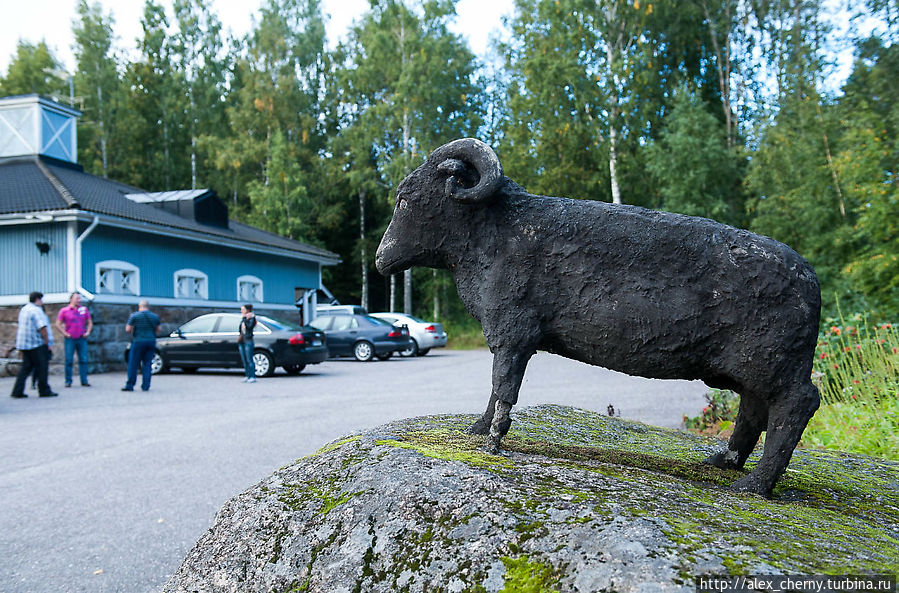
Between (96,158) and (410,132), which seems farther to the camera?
(96,158)

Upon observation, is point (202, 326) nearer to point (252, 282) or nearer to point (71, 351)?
point (71, 351)

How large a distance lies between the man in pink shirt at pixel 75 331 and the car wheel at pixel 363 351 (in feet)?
28.2

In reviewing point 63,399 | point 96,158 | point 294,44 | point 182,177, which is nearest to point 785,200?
point 63,399

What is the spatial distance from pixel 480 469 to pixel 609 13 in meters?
25.9

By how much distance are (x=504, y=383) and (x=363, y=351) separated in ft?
61.7

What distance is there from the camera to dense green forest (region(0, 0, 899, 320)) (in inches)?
677

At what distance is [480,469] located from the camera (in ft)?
7.52

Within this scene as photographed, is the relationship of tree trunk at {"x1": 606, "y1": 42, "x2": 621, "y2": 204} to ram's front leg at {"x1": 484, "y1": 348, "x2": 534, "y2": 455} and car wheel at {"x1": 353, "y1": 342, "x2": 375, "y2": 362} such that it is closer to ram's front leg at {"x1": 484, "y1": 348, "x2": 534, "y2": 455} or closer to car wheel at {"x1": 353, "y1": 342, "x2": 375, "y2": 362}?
car wheel at {"x1": 353, "y1": 342, "x2": 375, "y2": 362}

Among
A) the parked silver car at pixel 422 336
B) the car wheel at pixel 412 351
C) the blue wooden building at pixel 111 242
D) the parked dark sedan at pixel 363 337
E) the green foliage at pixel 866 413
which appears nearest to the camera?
the green foliage at pixel 866 413

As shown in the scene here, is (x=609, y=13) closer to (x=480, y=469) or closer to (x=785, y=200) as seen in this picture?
(x=785, y=200)

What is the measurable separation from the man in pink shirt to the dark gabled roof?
368 centimetres

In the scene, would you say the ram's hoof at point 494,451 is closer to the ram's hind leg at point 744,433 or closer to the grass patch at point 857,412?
the ram's hind leg at point 744,433

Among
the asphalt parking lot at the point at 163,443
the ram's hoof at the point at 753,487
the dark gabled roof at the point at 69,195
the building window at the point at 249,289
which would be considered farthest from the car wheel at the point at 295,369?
the ram's hoof at the point at 753,487

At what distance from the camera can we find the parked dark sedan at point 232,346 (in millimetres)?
15734
